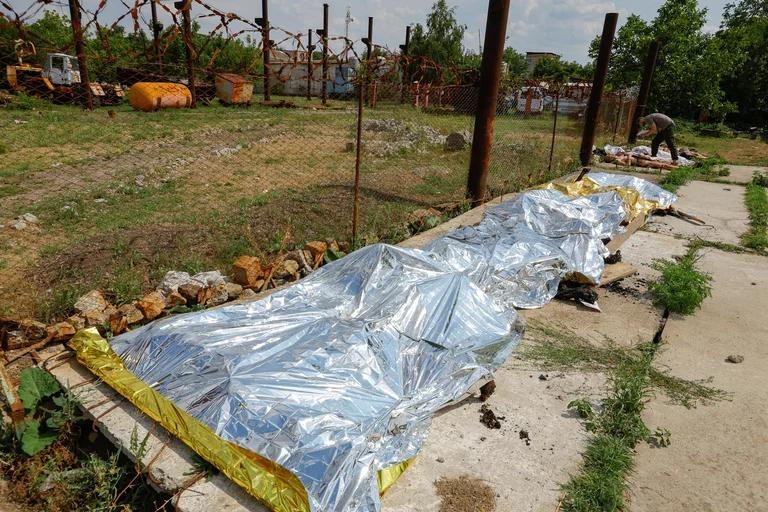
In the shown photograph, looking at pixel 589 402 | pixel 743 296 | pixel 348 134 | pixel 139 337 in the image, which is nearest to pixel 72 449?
pixel 139 337

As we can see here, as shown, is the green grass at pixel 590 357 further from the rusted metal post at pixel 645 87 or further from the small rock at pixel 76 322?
the rusted metal post at pixel 645 87

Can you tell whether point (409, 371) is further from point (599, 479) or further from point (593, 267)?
point (593, 267)

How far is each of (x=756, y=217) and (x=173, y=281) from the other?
8.54 meters

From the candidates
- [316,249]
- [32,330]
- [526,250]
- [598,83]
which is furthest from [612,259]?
[598,83]

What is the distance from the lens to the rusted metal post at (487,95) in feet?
21.6

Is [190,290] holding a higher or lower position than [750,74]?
lower

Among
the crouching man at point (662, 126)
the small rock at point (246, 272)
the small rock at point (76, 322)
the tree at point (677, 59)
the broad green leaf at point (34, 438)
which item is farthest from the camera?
the tree at point (677, 59)

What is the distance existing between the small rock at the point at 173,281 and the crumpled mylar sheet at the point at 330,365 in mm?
727

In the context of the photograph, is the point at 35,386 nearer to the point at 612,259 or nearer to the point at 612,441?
the point at 612,441

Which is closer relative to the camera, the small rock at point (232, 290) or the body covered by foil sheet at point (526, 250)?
the small rock at point (232, 290)

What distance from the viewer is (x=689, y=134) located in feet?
70.9

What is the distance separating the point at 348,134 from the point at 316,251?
968cm

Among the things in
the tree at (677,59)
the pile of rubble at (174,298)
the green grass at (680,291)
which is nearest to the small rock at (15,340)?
the pile of rubble at (174,298)

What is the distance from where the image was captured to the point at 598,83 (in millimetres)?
10961
